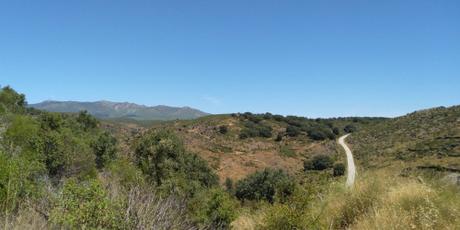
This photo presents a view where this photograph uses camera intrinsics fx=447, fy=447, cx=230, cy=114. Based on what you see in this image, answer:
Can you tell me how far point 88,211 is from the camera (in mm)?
7156

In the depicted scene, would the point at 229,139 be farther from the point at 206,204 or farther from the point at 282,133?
the point at 206,204

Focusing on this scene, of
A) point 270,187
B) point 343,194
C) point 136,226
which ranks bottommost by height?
point 270,187

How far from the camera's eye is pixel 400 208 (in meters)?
6.95

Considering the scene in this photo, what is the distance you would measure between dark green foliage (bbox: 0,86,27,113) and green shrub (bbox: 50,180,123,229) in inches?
2874

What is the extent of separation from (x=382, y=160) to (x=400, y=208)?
44190mm

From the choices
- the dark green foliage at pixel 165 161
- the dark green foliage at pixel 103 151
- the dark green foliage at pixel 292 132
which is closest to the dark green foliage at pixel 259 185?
the dark green foliage at pixel 165 161

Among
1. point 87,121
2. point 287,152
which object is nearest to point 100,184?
point 287,152

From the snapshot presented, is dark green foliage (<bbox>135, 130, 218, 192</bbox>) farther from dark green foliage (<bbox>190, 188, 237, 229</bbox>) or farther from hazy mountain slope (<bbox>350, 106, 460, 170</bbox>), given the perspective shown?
hazy mountain slope (<bbox>350, 106, 460, 170</bbox>)

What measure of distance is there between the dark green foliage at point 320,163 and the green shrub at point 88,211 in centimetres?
5357

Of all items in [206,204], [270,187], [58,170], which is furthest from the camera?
[270,187]

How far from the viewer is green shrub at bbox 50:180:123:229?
691 cm

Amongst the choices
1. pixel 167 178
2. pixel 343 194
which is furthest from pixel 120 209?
pixel 167 178

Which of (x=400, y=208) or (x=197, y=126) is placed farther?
(x=197, y=126)

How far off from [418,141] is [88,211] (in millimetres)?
56700
